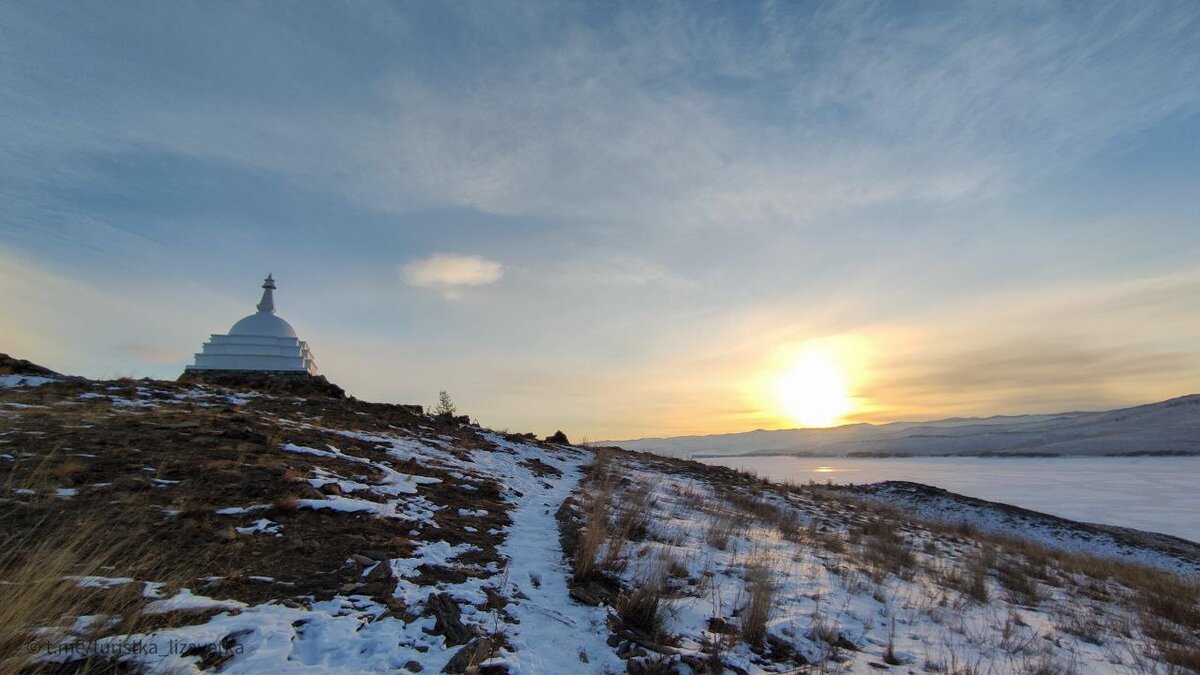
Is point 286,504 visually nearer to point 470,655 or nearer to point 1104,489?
point 470,655

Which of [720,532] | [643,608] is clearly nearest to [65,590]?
[643,608]

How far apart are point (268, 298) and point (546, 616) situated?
116 ft

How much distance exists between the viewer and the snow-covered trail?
4414 mm

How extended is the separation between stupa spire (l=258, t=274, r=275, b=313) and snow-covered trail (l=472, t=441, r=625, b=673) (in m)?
31.4

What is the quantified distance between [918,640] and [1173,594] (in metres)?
9.46

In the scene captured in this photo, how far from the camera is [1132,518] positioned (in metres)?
28.8

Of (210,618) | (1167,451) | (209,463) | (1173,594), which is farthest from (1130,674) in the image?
(1167,451)

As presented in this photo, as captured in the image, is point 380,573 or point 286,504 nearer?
point 380,573

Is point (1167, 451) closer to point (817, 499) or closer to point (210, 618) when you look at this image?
point (817, 499)

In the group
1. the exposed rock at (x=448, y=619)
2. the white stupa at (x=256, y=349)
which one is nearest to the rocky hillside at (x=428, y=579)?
the exposed rock at (x=448, y=619)

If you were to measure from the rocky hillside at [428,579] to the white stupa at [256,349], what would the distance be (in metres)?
17.1

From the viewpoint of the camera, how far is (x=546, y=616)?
528 cm

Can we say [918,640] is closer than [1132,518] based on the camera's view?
Yes

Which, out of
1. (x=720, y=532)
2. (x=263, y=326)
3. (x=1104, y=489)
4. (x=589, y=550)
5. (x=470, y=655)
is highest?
(x=263, y=326)
